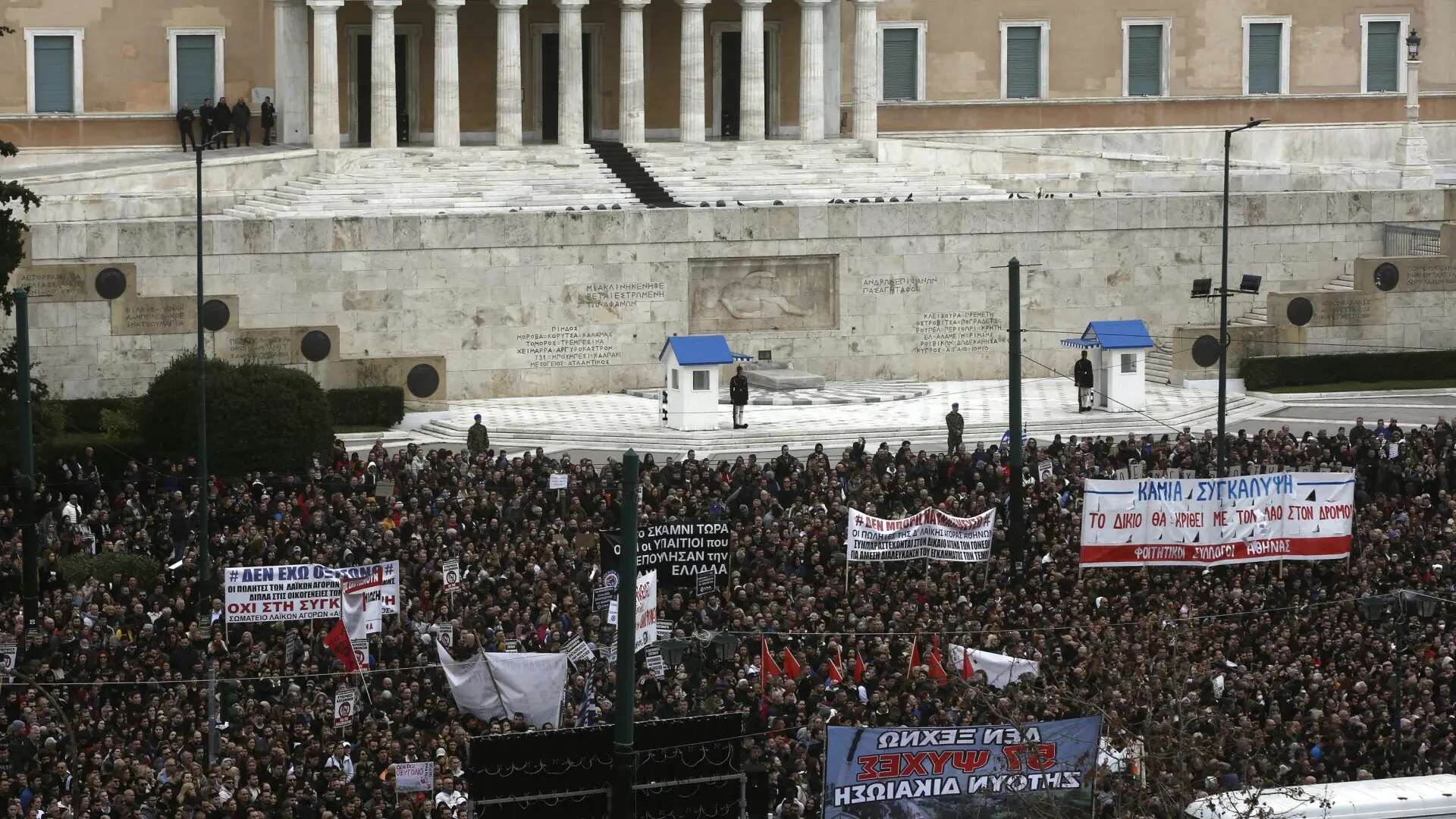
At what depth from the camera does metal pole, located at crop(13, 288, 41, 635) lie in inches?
1383

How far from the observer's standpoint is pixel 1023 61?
7138 centimetres

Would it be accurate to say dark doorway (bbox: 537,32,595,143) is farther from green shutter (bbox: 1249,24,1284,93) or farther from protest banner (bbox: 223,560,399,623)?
protest banner (bbox: 223,560,399,623)

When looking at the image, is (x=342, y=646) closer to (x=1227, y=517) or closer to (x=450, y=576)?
(x=450, y=576)

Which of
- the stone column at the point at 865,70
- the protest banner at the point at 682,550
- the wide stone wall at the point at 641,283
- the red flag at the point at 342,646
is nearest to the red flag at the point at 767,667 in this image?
the protest banner at the point at 682,550

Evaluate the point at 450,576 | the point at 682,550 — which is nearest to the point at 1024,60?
the point at 682,550

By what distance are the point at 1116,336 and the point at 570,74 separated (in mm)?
16121

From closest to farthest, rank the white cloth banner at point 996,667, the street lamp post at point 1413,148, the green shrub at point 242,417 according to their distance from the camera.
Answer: the white cloth banner at point 996,667
the green shrub at point 242,417
the street lamp post at point 1413,148

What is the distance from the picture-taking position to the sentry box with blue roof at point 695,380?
49.1m

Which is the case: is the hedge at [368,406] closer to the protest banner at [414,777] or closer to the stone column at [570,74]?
the stone column at [570,74]

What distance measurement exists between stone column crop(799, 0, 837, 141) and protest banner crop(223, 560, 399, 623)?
108ft

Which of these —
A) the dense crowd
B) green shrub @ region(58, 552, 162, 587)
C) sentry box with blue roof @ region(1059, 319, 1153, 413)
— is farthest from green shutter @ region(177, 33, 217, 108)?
green shrub @ region(58, 552, 162, 587)

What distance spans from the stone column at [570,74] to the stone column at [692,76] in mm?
2583

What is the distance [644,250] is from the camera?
55.1m

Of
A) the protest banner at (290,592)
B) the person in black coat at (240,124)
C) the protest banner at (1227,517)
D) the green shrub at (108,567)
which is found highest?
the person in black coat at (240,124)
